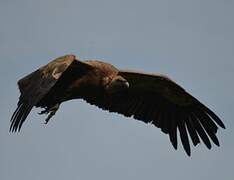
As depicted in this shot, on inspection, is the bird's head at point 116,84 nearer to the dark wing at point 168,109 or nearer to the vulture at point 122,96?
the vulture at point 122,96

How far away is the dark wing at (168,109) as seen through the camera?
20469mm

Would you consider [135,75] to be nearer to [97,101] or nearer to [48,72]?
[97,101]

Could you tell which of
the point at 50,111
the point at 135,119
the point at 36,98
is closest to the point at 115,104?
the point at 135,119

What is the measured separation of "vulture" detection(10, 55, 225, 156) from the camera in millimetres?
17719

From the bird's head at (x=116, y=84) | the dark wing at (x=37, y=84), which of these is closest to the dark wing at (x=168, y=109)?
the bird's head at (x=116, y=84)

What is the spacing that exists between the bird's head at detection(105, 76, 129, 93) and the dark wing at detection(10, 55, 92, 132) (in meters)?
0.96

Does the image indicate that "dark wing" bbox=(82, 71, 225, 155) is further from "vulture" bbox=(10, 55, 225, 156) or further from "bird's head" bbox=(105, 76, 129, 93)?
"bird's head" bbox=(105, 76, 129, 93)

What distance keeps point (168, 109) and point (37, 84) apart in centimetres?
435

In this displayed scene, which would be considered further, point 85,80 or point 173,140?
point 173,140

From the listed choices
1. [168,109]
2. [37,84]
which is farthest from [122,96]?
[37,84]

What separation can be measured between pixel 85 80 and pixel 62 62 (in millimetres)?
1271

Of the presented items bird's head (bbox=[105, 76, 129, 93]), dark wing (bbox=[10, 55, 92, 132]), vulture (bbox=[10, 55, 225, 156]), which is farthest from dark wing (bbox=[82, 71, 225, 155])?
dark wing (bbox=[10, 55, 92, 132])

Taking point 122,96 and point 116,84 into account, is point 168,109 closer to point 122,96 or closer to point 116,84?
point 122,96

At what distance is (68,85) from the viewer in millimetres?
19234
